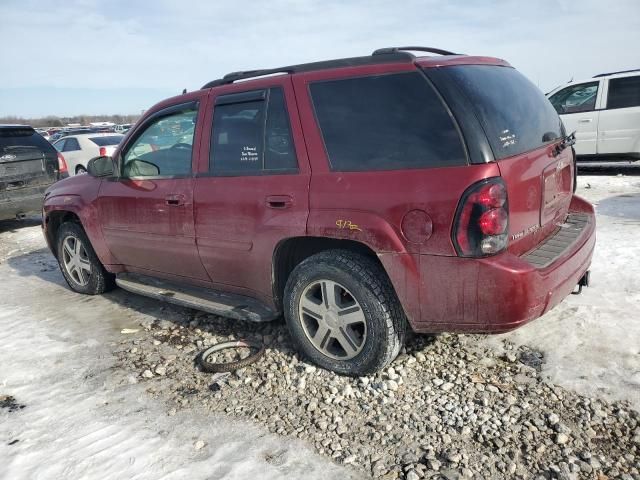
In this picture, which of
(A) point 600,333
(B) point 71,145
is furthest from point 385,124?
(B) point 71,145

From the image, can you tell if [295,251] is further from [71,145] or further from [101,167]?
[71,145]

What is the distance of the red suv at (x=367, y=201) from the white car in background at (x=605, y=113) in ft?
24.0

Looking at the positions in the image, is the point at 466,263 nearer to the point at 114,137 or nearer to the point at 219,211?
the point at 219,211

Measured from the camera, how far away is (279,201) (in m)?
3.24

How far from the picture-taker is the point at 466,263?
8.58ft

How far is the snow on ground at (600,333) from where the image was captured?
9.81 ft

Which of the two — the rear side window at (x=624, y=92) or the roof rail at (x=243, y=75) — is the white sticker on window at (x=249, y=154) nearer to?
the roof rail at (x=243, y=75)

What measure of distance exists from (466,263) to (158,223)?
2.54m

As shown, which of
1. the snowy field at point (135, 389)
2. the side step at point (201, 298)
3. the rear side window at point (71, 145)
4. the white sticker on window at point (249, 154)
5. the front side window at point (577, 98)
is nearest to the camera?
the snowy field at point (135, 389)

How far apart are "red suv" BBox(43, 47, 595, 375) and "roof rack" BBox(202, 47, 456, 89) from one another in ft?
0.04

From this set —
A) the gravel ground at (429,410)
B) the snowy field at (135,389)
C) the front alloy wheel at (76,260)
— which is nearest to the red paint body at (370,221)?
the gravel ground at (429,410)

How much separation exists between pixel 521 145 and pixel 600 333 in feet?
5.19

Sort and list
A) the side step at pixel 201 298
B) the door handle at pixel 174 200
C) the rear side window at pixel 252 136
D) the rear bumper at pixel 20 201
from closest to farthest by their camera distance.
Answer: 1. the rear side window at pixel 252 136
2. the side step at pixel 201 298
3. the door handle at pixel 174 200
4. the rear bumper at pixel 20 201

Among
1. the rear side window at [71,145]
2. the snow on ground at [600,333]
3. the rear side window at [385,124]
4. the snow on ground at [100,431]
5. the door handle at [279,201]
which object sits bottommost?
the snow on ground at [100,431]
